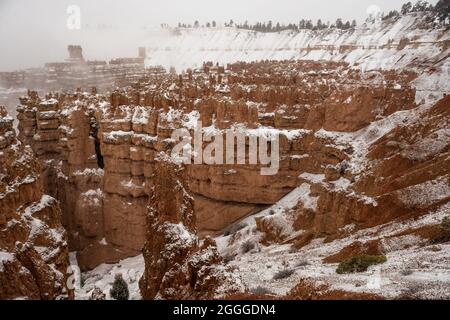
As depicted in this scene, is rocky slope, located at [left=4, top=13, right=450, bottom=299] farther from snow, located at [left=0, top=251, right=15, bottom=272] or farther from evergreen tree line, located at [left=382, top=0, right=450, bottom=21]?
evergreen tree line, located at [left=382, top=0, right=450, bottom=21]

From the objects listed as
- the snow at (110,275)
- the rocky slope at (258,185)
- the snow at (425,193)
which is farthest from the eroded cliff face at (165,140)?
the snow at (425,193)

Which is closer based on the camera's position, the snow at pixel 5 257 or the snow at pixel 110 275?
the snow at pixel 5 257

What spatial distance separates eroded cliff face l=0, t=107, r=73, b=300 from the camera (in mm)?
15469

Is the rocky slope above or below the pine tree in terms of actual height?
above

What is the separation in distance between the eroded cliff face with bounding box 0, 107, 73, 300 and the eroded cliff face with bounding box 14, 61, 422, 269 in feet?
46.9

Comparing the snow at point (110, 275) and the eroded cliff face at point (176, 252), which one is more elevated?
the eroded cliff face at point (176, 252)

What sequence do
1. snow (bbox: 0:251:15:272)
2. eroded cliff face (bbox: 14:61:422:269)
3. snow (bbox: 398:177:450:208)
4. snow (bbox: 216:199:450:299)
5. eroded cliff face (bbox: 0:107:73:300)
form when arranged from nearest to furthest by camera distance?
1. snow (bbox: 216:199:450:299)
2. snow (bbox: 0:251:15:272)
3. eroded cliff face (bbox: 0:107:73:300)
4. snow (bbox: 398:177:450:208)
5. eroded cliff face (bbox: 14:61:422:269)

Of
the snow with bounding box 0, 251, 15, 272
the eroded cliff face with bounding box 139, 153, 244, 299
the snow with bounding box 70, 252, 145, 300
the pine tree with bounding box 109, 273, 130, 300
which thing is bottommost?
the snow with bounding box 70, 252, 145, 300

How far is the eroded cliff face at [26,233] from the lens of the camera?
1547 cm

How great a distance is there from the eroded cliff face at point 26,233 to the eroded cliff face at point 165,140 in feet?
46.9

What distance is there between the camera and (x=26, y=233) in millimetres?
17453

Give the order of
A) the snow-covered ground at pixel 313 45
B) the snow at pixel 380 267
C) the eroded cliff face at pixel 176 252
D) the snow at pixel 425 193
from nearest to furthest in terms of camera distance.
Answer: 1. the snow at pixel 380 267
2. the eroded cliff face at pixel 176 252
3. the snow at pixel 425 193
4. the snow-covered ground at pixel 313 45

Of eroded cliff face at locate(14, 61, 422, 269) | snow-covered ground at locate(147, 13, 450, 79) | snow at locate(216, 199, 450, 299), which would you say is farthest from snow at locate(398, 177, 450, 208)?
snow-covered ground at locate(147, 13, 450, 79)

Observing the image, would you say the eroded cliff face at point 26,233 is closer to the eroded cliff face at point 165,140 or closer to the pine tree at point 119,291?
the pine tree at point 119,291
